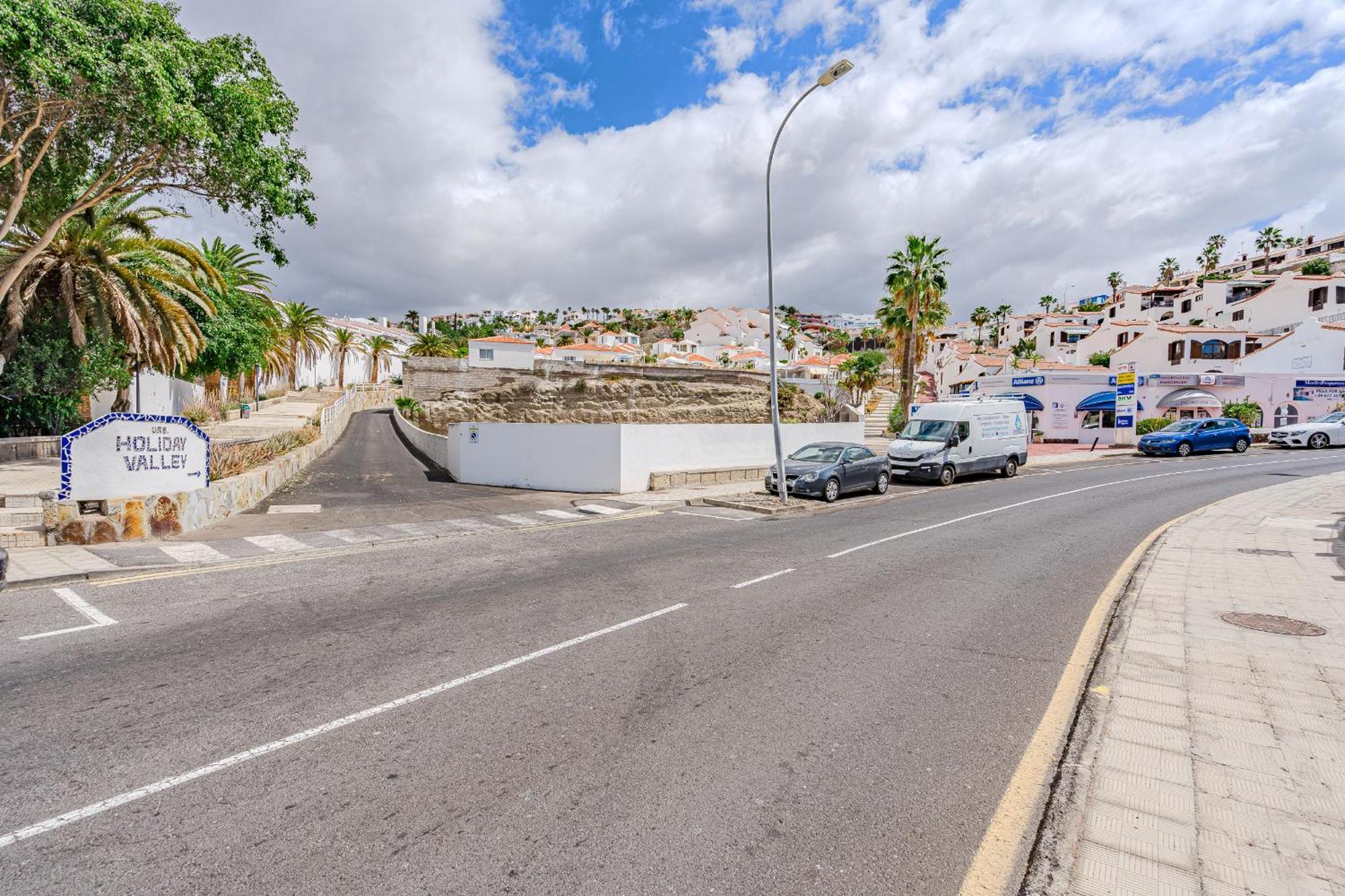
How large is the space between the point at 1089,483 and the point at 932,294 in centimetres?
1815

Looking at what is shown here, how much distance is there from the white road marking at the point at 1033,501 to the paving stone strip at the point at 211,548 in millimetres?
6276

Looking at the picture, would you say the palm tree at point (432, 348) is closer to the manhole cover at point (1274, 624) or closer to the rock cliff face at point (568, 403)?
the rock cliff face at point (568, 403)

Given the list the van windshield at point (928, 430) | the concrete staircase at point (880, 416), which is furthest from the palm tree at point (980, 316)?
the van windshield at point (928, 430)

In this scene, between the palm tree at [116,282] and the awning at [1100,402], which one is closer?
the palm tree at [116,282]

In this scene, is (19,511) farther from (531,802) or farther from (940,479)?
(940,479)

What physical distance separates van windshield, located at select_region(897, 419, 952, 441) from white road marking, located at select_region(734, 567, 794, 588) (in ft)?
44.9

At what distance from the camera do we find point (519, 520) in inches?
524

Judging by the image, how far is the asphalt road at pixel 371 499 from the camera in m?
12.0

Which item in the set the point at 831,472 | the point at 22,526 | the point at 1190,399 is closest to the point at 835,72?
the point at 831,472

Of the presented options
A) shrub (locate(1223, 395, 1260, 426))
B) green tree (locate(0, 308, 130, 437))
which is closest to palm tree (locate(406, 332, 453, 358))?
green tree (locate(0, 308, 130, 437))

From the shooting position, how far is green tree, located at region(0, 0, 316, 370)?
10.8 meters

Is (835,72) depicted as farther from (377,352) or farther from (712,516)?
(377,352)

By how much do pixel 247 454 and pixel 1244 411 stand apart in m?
47.5

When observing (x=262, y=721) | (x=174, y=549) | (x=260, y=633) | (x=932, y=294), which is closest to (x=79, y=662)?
(x=260, y=633)
